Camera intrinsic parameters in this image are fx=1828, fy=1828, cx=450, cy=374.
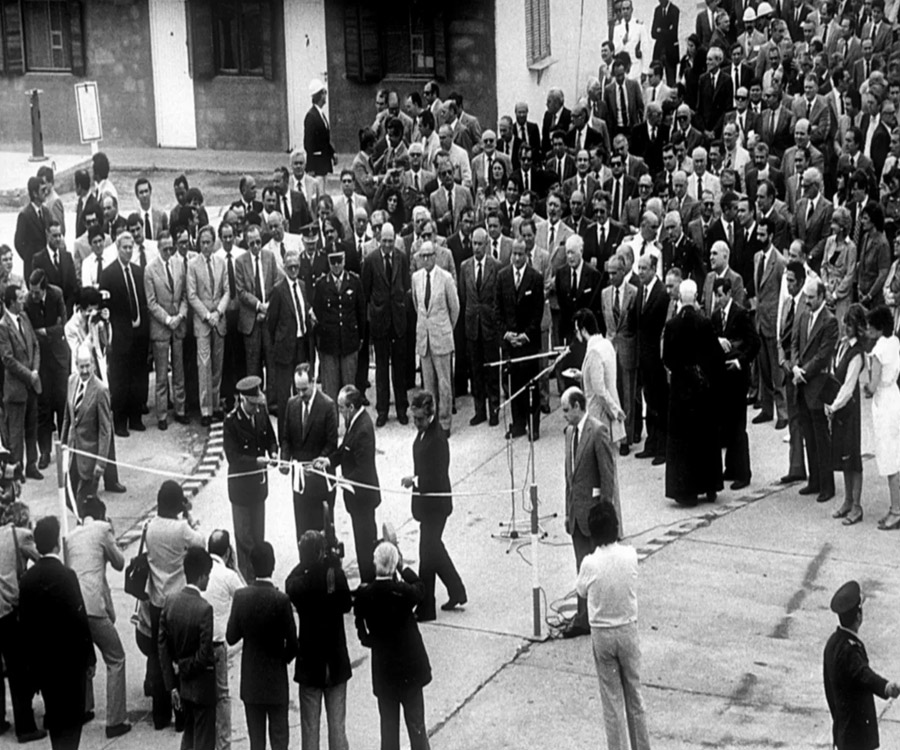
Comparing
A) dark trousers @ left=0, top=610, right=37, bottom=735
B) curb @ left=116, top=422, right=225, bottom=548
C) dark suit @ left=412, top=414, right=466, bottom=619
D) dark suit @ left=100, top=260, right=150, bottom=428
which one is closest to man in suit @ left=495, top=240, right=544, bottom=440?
curb @ left=116, top=422, right=225, bottom=548

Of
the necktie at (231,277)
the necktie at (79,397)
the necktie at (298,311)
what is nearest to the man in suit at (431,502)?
the necktie at (79,397)

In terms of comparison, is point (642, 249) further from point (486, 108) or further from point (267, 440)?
point (486, 108)

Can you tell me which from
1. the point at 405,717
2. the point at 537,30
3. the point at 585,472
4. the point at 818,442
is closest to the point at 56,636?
the point at 405,717

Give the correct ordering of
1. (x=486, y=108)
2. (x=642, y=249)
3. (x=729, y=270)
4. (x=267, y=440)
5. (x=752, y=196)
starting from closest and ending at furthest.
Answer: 1. (x=267, y=440)
2. (x=729, y=270)
3. (x=642, y=249)
4. (x=752, y=196)
5. (x=486, y=108)

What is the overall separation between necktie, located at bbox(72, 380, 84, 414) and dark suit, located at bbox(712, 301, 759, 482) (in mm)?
6047

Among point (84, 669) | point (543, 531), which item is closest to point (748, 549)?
point (543, 531)

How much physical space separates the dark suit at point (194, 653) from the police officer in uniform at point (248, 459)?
→ 11.5ft

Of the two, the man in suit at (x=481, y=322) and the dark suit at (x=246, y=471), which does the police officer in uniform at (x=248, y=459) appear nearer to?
the dark suit at (x=246, y=471)

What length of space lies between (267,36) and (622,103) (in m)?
7.04

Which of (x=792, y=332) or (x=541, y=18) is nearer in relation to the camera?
(x=792, y=332)

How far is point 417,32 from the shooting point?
3019 centimetres

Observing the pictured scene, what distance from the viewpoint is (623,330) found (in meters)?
19.0

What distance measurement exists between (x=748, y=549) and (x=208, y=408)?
6.76 metres

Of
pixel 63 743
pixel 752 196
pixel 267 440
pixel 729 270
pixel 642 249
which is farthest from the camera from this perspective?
pixel 752 196
